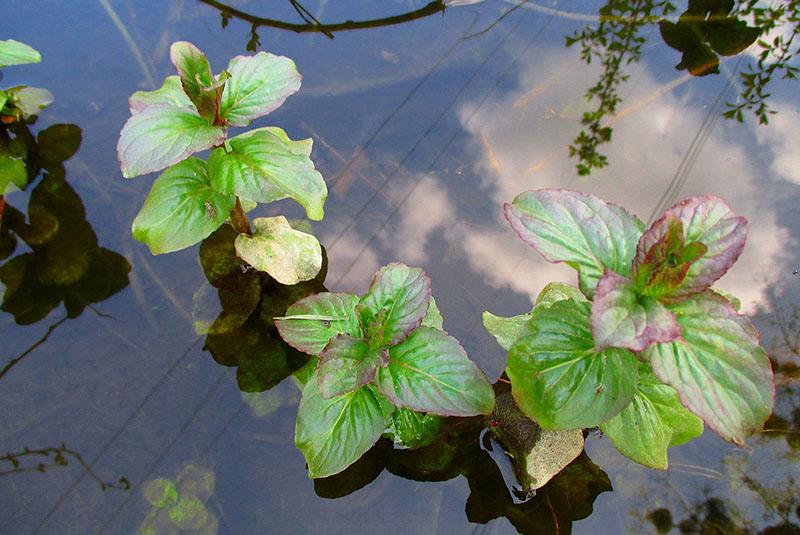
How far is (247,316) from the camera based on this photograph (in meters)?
2.39

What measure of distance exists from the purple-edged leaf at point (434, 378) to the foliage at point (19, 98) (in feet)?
6.39

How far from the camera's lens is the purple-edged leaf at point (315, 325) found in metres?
1.81

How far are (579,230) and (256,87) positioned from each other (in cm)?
111

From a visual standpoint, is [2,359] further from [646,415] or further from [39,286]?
[646,415]

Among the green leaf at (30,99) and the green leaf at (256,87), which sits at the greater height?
the green leaf at (256,87)

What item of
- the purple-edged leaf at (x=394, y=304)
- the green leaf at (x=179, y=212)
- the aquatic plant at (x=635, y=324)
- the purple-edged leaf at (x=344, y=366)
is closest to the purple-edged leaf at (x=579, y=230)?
the aquatic plant at (x=635, y=324)

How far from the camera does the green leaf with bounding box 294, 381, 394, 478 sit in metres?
1.75

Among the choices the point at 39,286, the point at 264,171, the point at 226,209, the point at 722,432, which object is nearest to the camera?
the point at 722,432

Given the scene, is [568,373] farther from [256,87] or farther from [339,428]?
[256,87]

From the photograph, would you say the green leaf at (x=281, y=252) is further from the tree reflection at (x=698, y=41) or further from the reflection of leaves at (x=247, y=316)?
the tree reflection at (x=698, y=41)

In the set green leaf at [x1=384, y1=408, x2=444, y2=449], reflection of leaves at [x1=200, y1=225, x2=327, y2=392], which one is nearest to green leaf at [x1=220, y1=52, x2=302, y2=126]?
reflection of leaves at [x1=200, y1=225, x2=327, y2=392]

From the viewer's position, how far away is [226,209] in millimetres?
2018

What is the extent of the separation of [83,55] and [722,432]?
3115 mm

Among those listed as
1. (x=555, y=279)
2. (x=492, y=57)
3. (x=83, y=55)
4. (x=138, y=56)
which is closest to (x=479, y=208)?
(x=555, y=279)
